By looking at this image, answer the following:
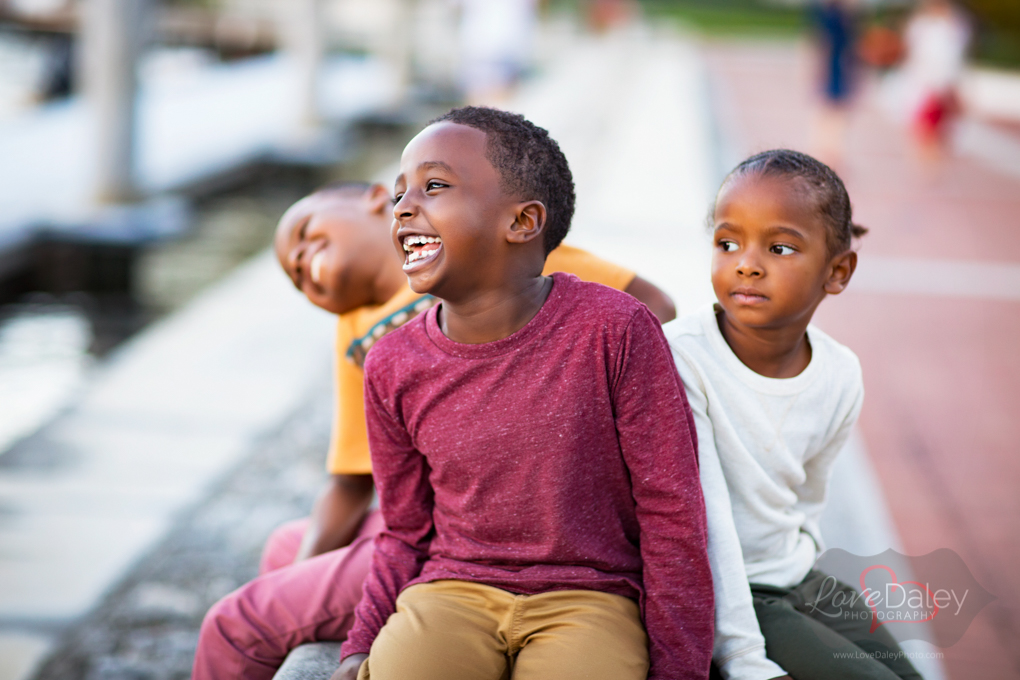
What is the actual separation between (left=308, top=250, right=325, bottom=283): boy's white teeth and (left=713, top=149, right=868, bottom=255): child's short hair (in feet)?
2.92

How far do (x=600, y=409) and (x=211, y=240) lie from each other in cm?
718

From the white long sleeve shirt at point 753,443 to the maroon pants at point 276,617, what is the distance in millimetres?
746

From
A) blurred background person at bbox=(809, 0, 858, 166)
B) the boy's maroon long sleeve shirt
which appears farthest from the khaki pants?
blurred background person at bbox=(809, 0, 858, 166)

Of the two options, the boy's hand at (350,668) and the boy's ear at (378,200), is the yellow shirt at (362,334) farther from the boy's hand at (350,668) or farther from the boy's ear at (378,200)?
the boy's hand at (350,668)

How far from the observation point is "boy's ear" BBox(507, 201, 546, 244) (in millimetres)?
1565

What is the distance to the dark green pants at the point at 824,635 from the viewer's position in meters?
1.60

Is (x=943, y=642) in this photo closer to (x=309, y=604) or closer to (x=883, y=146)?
(x=309, y=604)

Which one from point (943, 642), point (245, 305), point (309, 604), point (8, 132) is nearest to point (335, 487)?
point (309, 604)

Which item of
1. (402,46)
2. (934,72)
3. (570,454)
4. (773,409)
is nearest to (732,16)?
(402,46)

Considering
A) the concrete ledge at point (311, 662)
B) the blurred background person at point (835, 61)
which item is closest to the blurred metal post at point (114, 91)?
the concrete ledge at point (311, 662)

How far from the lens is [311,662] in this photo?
1.80 meters

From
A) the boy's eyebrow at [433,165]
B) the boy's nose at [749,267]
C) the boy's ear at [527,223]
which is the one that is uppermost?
the boy's eyebrow at [433,165]

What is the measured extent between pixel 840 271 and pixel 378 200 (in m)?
1.01

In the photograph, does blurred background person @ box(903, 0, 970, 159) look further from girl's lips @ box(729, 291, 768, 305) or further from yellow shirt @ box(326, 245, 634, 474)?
girl's lips @ box(729, 291, 768, 305)
